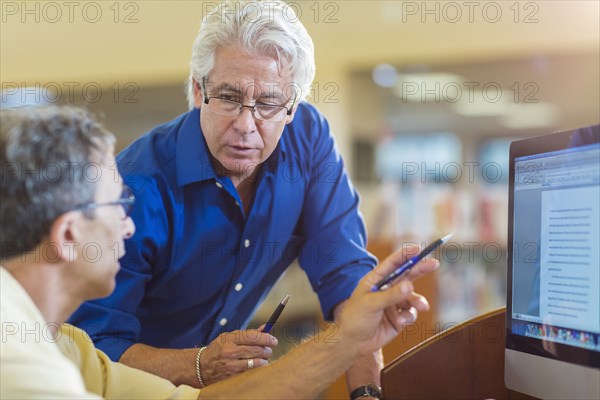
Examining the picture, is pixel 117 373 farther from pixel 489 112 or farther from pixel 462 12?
pixel 489 112

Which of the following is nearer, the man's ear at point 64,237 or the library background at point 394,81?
the man's ear at point 64,237

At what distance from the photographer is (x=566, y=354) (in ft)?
3.37

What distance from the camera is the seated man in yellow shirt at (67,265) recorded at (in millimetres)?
854

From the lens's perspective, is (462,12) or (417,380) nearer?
(417,380)

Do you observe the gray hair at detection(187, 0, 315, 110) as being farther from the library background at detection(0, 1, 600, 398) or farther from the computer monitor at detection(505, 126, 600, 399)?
the library background at detection(0, 1, 600, 398)

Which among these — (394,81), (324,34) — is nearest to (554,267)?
(324,34)

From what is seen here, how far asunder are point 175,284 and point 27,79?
Answer: 6.26 m

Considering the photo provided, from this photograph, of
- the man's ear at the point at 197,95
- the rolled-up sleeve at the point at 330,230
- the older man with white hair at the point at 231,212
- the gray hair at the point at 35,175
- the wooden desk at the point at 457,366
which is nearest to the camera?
the gray hair at the point at 35,175

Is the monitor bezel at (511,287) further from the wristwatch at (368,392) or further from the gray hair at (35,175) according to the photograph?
the gray hair at (35,175)

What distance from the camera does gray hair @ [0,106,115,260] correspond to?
36.2 inches

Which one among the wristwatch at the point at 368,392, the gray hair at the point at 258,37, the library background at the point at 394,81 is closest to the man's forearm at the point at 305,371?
the wristwatch at the point at 368,392

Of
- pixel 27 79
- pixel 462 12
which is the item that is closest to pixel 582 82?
pixel 462 12

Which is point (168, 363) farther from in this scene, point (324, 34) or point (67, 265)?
point (324, 34)

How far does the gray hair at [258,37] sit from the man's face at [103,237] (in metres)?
0.46
